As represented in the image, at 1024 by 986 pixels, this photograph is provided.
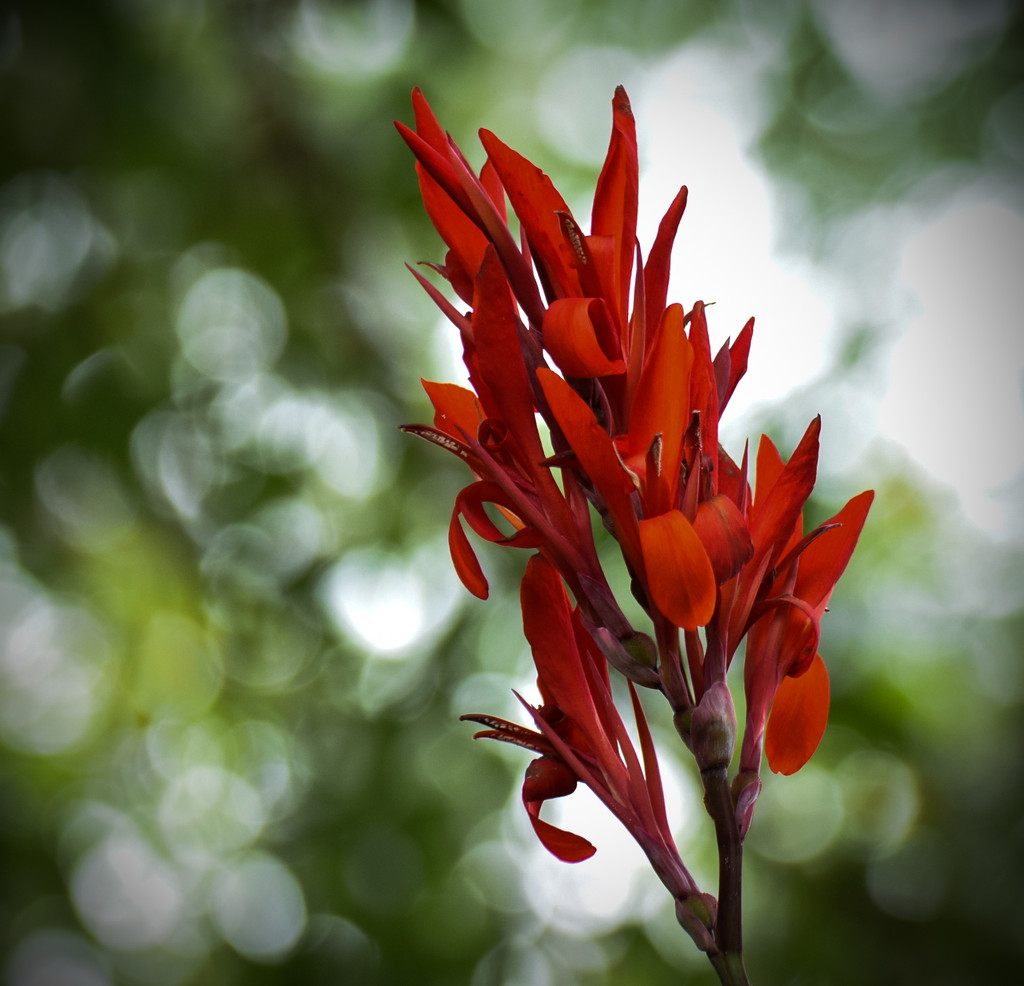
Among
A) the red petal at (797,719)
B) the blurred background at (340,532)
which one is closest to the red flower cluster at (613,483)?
the red petal at (797,719)

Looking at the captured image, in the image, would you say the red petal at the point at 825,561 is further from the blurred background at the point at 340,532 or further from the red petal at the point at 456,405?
the blurred background at the point at 340,532

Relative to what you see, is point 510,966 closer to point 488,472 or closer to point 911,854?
point 911,854

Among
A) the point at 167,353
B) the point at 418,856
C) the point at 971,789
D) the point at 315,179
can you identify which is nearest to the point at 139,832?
the point at 418,856

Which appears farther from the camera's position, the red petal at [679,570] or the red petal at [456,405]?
the red petal at [456,405]

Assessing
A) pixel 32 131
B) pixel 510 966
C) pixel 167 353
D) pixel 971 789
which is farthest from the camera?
pixel 167 353

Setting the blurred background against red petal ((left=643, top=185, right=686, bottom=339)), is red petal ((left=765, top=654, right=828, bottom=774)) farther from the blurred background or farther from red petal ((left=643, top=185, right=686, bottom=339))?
the blurred background

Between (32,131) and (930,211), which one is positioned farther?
(32,131)

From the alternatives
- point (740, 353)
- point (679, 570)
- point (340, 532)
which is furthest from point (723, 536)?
point (340, 532)
